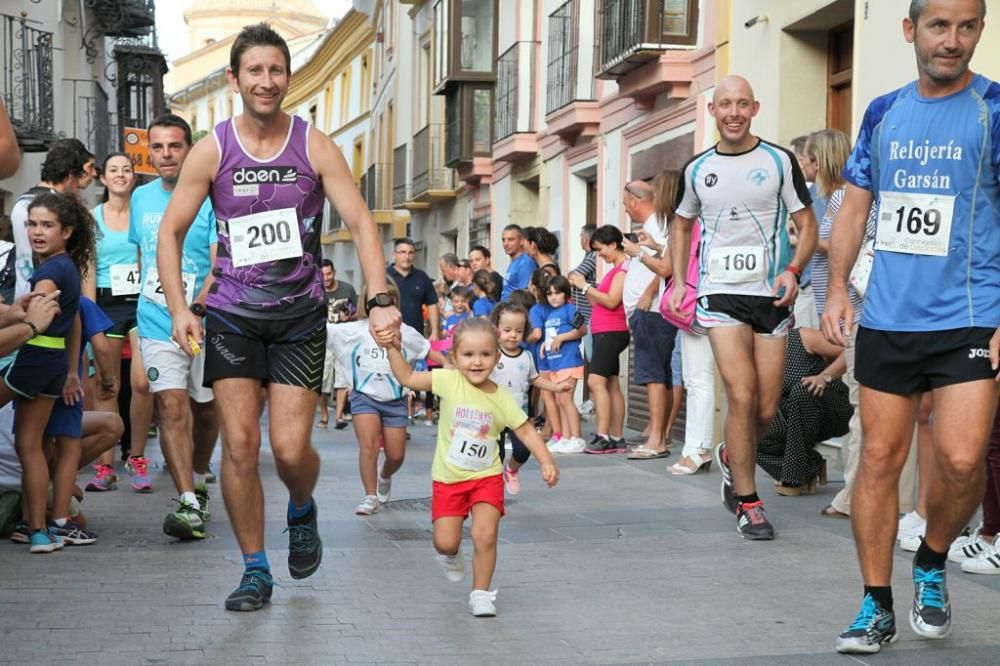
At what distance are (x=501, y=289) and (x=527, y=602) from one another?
11.5m

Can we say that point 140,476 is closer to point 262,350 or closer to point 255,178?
point 262,350

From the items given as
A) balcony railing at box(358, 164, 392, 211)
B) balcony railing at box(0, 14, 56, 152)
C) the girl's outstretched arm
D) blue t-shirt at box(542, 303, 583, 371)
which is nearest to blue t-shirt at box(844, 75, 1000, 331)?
the girl's outstretched arm

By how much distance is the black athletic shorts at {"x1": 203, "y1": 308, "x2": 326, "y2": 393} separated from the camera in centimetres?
619

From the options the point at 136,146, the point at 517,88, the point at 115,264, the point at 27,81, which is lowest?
the point at 115,264

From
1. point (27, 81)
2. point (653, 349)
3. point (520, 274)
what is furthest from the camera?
point (27, 81)

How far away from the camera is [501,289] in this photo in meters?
17.8

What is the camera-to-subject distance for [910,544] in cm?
A: 760

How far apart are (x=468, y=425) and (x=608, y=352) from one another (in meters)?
7.43

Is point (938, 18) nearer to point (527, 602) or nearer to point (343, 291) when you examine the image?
point (527, 602)

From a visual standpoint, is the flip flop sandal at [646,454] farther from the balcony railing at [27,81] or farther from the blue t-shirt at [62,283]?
the balcony railing at [27,81]

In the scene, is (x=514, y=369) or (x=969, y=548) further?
(x=514, y=369)

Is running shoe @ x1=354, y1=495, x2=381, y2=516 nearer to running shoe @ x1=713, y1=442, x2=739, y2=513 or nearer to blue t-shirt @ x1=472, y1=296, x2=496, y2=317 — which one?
running shoe @ x1=713, y1=442, x2=739, y2=513

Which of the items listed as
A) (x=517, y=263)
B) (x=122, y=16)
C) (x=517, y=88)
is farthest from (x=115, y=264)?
(x=122, y=16)

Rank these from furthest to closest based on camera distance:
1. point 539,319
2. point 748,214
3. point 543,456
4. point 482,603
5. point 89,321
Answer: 1. point 539,319
2. point 89,321
3. point 748,214
4. point 543,456
5. point 482,603
